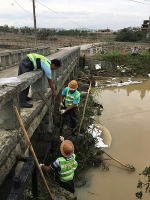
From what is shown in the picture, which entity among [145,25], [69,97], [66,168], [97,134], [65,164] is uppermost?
[145,25]

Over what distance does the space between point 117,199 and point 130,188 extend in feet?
1.87

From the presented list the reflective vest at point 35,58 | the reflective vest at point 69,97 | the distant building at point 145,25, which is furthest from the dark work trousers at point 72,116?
the distant building at point 145,25

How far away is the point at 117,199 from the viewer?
4.77 meters

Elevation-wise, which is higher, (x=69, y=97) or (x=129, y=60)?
(x=129, y=60)

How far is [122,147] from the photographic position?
6.91 m

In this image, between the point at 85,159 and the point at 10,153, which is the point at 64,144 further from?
the point at 85,159

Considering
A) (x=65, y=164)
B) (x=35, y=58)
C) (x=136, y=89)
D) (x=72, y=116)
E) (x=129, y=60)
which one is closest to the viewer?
(x=65, y=164)

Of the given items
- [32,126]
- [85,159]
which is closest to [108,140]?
[85,159]

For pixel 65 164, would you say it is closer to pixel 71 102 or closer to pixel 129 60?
pixel 71 102

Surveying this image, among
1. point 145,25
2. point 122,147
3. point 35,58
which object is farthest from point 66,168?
point 145,25

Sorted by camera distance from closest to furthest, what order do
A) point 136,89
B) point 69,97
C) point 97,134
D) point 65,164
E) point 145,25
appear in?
1. point 65,164
2. point 69,97
3. point 97,134
4. point 136,89
5. point 145,25

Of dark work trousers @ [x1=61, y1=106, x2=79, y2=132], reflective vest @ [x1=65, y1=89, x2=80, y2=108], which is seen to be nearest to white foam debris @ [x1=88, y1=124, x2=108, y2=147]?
dark work trousers @ [x1=61, y1=106, x2=79, y2=132]

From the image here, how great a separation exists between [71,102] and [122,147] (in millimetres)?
2573

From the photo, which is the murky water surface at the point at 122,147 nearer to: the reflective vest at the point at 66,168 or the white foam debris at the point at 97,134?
the white foam debris at the point at 97,134
